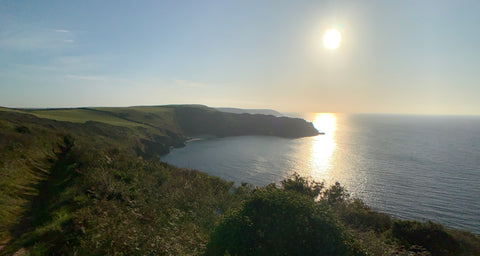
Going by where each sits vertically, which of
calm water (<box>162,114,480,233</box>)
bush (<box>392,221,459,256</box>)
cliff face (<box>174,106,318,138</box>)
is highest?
cliff face (<box>174,106,318,138</box>)

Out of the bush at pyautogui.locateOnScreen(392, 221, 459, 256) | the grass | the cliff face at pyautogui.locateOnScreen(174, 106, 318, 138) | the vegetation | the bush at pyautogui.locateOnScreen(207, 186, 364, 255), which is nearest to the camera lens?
the vegetation

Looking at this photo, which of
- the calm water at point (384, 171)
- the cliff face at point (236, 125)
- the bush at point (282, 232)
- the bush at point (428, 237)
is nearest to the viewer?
the bush at point (282, 232)

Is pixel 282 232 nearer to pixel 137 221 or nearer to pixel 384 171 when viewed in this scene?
pixel 137 221

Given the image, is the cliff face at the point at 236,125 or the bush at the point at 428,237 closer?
the bush at the point at 428,237

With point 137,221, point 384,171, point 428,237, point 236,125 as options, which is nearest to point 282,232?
point 137,221

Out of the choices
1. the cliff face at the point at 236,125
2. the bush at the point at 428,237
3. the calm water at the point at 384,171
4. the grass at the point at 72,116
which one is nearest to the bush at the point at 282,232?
the bush at the point at 428,237

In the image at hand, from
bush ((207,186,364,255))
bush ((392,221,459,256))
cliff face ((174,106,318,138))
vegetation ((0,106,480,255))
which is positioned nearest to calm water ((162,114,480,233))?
bush ((392,221,459,256))

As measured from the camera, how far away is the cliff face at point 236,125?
153375mm

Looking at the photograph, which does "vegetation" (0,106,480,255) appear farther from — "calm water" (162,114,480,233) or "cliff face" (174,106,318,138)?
"cliff face" (174,106,318,138)

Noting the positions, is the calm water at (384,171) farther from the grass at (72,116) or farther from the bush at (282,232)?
the bush at (282,232)

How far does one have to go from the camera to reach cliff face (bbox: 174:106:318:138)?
15338 cm

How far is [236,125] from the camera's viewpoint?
520 feet

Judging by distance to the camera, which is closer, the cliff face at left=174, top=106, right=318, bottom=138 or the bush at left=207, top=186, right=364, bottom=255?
the bush at left=207, top=186, right=364, bottom=255

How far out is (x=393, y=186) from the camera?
180 ft
